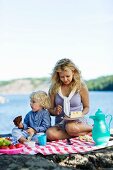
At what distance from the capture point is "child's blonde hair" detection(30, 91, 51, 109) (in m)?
4.37

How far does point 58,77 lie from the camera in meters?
4.55

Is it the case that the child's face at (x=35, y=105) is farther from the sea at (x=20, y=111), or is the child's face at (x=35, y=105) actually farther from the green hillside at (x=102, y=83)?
the green hillside at (x=102, y=83)

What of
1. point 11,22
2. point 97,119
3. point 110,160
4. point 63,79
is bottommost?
point 110,160

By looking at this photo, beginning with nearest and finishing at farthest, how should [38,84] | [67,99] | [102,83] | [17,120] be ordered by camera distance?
[17,120], [67,99], [102,83], [38,84]

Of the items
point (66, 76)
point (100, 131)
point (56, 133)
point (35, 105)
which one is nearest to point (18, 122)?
point (35, 105)

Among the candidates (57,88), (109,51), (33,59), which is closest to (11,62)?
(33,59)

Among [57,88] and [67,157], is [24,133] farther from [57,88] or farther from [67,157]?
[67,157]

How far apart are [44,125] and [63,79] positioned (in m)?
0.47

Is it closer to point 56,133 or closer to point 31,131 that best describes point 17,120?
point 31,131

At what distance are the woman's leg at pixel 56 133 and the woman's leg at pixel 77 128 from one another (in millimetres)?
55

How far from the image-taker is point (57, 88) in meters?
4.52

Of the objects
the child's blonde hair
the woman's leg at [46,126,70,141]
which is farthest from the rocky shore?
the child's blonde hair

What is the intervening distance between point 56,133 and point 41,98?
0.36m

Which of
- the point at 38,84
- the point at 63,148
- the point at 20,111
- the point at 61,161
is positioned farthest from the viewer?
the point at 38,84
